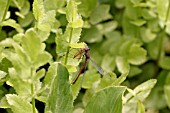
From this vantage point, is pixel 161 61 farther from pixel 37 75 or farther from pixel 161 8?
→ pixel 37 75

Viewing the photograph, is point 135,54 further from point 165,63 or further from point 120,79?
point 120,79

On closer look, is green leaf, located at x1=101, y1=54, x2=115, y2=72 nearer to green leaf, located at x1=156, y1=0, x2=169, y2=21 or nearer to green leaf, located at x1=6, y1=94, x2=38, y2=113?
green leaf, located at x1=156, y1=0, x2=169, y2=21

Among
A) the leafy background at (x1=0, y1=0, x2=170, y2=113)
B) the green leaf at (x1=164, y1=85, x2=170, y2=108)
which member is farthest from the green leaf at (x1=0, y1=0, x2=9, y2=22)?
the green leaf at (x1=164, y1=85, x2=170, y2=108)

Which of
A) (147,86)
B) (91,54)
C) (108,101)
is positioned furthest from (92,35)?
(108,101)

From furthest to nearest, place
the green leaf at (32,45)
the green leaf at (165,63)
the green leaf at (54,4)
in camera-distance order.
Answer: the green leaf at (165,63), the green leaf at (54,4), the green leaf at (32,45)

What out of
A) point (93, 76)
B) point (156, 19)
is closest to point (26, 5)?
point (93, 76)

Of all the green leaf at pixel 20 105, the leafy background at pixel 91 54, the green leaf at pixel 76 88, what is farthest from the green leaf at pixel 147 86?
the green leaf at pixel 20 105

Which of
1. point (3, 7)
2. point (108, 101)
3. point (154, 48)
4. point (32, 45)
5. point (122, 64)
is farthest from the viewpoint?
point (154, 48)

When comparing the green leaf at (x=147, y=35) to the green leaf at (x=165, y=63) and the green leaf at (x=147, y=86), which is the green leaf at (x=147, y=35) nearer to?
the green leaf at (x=165, y=63)
